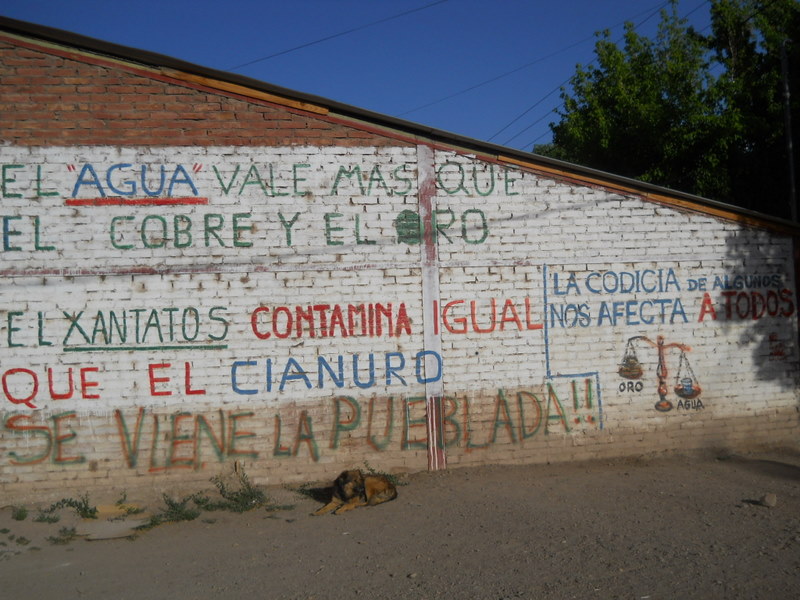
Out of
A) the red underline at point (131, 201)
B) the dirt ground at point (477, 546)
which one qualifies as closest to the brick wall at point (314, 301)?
the red underline at point (131, 201)

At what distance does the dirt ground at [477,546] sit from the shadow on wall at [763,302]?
55.9 inches

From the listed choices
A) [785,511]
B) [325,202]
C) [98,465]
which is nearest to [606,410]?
[785,511]

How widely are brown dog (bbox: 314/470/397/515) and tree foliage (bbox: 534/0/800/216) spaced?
10.7m

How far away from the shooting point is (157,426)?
728cm

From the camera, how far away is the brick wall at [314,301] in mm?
7199

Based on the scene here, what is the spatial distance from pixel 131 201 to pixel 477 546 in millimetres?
4908

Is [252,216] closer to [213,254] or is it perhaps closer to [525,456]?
[213,254]

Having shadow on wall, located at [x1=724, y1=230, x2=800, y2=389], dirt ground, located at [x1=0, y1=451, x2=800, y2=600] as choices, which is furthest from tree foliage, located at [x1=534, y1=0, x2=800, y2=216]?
dirt ground, located at [x1=0, y1=451, x2=800, y2=600]

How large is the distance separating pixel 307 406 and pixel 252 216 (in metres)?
2.13

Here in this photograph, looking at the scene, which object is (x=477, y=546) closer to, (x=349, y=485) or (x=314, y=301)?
(x=349, y=485)

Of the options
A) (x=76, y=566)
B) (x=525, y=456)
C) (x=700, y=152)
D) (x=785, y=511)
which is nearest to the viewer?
(x=76, y=566)

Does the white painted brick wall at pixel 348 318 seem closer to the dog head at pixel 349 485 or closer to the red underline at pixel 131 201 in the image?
the red underline at pixel 131 201

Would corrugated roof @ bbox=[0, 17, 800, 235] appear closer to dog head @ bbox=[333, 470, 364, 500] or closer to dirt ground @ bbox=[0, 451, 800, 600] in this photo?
dirt ground @ bbox=[0, 451, 800, 600]

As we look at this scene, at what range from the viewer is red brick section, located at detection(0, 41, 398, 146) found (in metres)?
7.21
